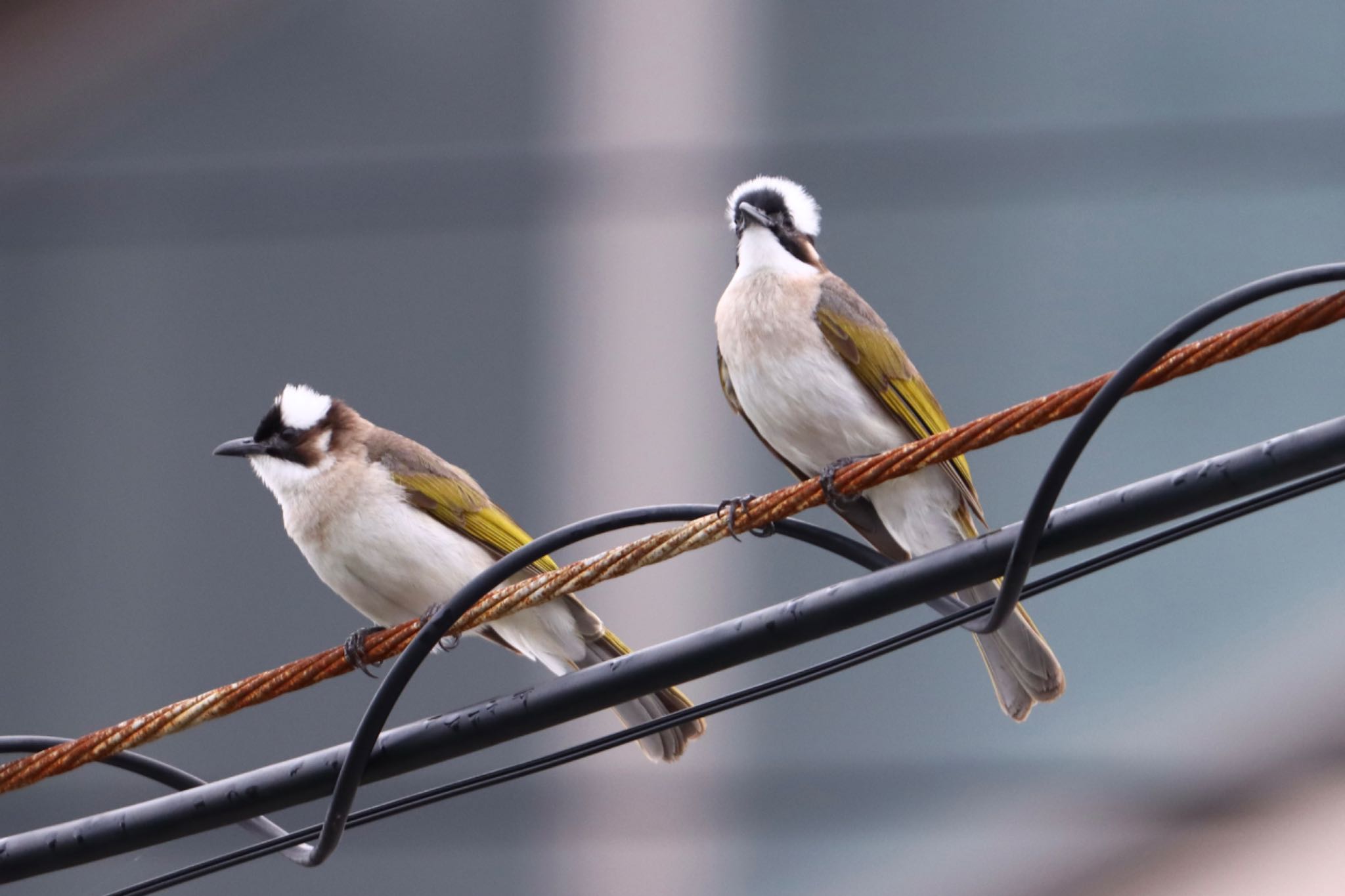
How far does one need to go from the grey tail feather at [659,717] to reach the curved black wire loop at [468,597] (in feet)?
3.95

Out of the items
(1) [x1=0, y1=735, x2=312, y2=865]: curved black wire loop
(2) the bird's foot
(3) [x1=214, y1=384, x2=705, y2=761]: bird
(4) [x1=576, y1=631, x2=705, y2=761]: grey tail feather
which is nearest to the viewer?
(2) the bird's foot

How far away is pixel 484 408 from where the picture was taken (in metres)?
12.3

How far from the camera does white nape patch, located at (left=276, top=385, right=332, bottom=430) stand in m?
6.35

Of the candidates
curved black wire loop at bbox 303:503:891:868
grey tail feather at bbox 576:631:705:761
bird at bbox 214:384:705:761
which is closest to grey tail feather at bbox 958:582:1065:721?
grey tail feather at bbox 576:631:705:761

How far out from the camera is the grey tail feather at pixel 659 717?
16.8 feet

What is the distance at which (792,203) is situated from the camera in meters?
6.12

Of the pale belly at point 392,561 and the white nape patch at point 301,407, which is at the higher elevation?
Answer: the white nape patch at point 301,407

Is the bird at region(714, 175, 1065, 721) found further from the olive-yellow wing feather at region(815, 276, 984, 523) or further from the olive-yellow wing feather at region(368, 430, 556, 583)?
the olive-yellow wing feather at region(368, 430, 556, 583)

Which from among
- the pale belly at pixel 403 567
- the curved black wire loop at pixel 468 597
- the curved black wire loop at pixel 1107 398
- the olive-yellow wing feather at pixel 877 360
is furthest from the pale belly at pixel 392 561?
the curved black wire loop at pixel 1107 398

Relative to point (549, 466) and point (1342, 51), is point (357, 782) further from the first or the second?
point (1342, 51)

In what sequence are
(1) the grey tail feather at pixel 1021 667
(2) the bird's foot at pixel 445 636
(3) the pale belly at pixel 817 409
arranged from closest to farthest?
1. (2) the bird's foot at pixel 445 636
2. (1) the grey tail feather at pixel 1021 667
3. (3) the pale belly at pixel 817 409

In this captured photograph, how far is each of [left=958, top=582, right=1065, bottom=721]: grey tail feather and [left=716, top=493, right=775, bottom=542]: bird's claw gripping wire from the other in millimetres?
1207

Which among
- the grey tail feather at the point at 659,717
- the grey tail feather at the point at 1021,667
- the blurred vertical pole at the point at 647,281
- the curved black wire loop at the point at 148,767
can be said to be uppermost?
the blurred vertical pole at the point at 647,281

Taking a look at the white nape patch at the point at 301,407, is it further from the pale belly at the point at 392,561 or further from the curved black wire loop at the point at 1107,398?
the curved black wire loop at the point at 1107,398
